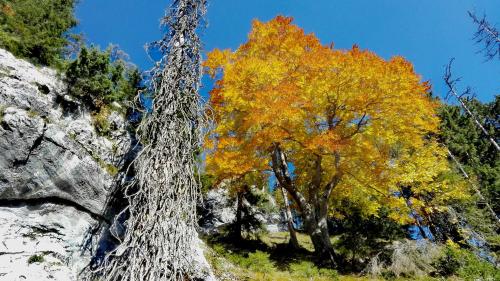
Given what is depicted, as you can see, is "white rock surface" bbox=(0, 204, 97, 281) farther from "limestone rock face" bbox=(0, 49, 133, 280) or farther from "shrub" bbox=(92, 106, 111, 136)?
"shrub" bbox=(92, 106, 111, 136)

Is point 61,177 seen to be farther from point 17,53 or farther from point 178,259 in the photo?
point 178,259

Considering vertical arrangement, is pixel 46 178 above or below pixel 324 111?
below

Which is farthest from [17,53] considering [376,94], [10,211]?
[376,94]

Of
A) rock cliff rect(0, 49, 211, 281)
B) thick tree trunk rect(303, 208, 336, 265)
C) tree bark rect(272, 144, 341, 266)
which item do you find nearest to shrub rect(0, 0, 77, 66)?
rock cliff rect(0, 49, 211, 281)

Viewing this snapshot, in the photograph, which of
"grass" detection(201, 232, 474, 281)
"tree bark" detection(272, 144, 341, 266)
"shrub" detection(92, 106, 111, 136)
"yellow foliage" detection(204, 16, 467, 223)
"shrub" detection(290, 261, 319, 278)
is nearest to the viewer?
"shrub" detection(92, 106, 111, 136)

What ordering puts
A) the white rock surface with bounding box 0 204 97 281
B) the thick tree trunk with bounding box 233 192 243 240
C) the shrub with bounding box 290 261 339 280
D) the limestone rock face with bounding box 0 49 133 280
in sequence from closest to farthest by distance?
the white rock surface with bounding box 0 204 97 281 < the limestone rock face with bounding box 0 49 133 280 < the shrub with bounding box 290 261 339 280 < the thick tree trunk with bounding box 233 192 243 240

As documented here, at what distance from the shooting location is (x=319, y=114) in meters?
16.4

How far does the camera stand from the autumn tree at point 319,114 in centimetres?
1469

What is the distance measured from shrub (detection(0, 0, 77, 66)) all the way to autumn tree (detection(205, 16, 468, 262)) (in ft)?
22.3

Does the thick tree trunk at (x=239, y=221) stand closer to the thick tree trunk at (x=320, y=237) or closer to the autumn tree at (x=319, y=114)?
the autumn tree at (x=319, y=114)

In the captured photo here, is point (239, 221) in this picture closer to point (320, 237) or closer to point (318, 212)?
point (318, 212)

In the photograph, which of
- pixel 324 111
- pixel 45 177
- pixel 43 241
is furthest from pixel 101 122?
pixel 324 111

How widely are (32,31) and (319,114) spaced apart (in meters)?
13.0

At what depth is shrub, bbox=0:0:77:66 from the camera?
36.5 ft
